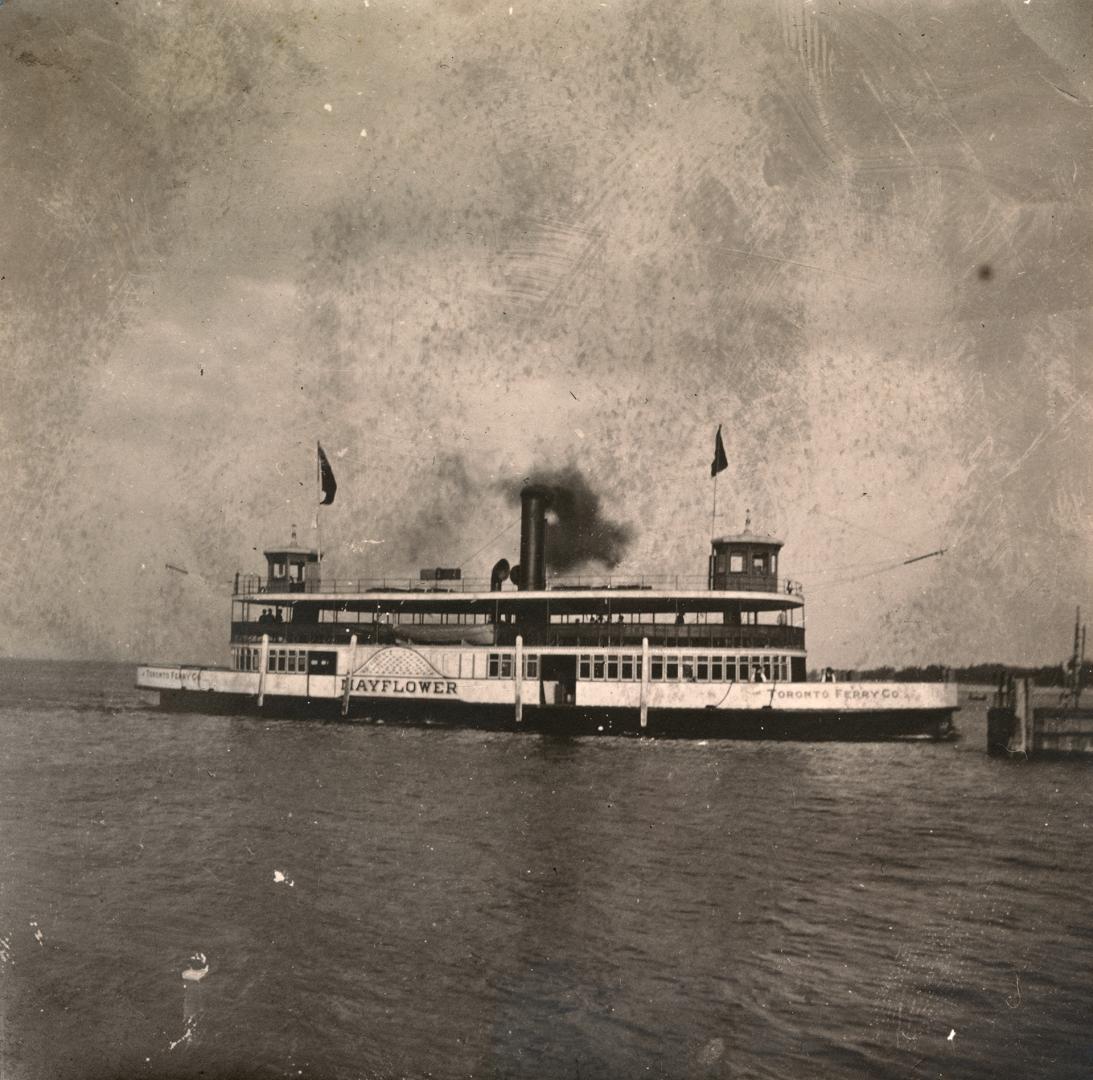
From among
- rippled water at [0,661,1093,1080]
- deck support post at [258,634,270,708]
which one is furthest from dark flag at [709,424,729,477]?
deck support post at [258,634,270,708]

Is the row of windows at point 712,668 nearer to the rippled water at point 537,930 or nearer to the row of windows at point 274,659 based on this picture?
the rippled water at point 537,930

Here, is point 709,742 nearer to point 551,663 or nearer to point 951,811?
point 551,663

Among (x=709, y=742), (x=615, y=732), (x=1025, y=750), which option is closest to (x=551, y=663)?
(x=615, y=732)

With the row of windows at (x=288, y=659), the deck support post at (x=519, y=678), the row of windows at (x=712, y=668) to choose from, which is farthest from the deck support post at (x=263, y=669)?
the row of windows at (x=712, y=668)

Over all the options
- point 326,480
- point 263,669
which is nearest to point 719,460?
point 326,480

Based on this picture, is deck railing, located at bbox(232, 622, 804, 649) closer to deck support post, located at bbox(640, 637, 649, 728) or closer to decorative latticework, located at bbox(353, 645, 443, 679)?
decorative latticework, located at bbox(353, 645, 443, 679)

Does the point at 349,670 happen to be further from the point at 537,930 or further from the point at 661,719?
the point at 537,930
